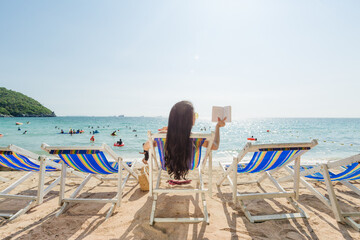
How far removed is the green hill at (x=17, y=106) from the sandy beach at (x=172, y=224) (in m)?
95.3

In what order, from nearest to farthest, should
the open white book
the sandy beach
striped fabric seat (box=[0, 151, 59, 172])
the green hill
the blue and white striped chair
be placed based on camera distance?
1. the sandy beach
2. the open white book
3. the blue and white striped chair
4. striped fabric seat (box=[0, 151, 59, 172])
5. the green hill

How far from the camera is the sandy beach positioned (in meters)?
2.06

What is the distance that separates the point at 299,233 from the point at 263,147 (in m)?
1.06

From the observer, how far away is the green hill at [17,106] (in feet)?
241

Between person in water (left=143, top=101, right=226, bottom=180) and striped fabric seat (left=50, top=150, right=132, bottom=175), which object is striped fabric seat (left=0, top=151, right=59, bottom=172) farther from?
person in water (left=143, top=101, right=226, bottom=180)

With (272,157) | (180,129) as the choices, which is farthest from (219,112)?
(272,157)

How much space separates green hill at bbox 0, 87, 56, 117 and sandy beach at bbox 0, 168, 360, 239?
313 ft

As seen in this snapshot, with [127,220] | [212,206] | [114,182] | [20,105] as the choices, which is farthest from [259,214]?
[20,105]

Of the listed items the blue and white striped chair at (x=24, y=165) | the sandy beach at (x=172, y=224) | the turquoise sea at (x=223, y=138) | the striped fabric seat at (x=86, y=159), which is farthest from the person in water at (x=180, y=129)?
the turquoise sea at (x=223, y=138)

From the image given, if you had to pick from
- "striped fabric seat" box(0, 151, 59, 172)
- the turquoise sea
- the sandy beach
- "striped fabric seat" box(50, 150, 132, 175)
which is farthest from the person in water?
the turquoise sea

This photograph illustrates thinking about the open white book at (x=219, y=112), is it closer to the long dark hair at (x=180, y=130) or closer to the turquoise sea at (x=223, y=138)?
the long dark hair at (x=180, y=130)

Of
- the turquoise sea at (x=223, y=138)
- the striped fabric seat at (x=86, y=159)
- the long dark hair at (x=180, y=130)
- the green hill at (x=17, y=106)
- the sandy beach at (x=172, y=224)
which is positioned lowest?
the turquoise sea at (x=223, y=138)

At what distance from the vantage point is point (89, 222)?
7.74ft

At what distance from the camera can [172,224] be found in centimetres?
223
